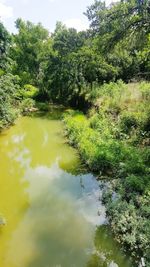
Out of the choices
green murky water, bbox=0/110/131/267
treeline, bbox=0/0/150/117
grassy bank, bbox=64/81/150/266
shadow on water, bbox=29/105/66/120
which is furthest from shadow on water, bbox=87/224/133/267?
shadow on water, bbox=29/105/66/120

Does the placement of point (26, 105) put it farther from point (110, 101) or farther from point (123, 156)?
point (123, 156)

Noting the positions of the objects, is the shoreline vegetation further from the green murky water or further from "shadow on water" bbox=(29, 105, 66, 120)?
"shadow on water" bbox=(29, 105, 66, 120)

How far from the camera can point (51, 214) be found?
753 centimetres

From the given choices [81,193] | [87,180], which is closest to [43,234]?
[81,193]

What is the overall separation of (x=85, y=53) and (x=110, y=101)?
6.98 meters

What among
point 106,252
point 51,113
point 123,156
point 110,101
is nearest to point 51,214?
point 106,252

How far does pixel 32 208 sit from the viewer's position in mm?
7887

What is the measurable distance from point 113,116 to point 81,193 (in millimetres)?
7321

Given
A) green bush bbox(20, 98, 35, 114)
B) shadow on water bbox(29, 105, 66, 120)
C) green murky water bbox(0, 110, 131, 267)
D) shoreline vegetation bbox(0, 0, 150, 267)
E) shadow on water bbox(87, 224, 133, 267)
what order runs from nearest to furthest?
shadow on water bbox(87, 224, 133, 267)
green murky water bbox(0, 110, 131, 267)
shoreline vegetation bbox(0, 0, 150, 267)
shadow on water bbox(29, 105, 66, 120)
green bush bbox(20, 98, 35, 114)

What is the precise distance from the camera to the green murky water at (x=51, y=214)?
19.2ft

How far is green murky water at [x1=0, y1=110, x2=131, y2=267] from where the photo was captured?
19.2ft

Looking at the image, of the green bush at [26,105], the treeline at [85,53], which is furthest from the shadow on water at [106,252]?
the green bush at [26,105]

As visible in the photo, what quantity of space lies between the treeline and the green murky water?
5.31 m

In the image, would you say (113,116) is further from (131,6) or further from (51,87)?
(51,87)
